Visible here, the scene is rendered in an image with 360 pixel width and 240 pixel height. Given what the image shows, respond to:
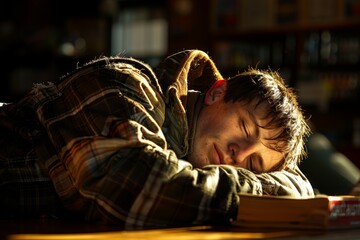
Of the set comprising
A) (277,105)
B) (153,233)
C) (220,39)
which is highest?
(277,105)

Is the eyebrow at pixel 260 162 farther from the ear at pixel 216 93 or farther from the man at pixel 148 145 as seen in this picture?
the ear at pixel 216 93

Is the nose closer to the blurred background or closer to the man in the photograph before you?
the man

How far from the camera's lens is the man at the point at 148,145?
1.09 metres

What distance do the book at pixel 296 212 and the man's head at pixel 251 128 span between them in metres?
0.25

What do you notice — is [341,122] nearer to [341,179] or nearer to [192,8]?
[192,8]

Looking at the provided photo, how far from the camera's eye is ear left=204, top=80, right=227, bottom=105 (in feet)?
4.77

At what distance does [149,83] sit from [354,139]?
3.91 m

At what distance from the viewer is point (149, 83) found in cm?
131

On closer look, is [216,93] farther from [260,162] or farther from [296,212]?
[296,212]

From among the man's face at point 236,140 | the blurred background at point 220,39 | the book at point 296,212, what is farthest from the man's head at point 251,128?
the blurred background at point 220,39

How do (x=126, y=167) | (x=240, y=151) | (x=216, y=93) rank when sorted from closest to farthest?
1. (x=126, y=167)
2. (x=240, y=151)
3. (x=216, y=93)

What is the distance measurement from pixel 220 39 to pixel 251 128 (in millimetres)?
4624

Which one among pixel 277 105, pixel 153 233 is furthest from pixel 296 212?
pixel 277 105

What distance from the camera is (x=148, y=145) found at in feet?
3.68
